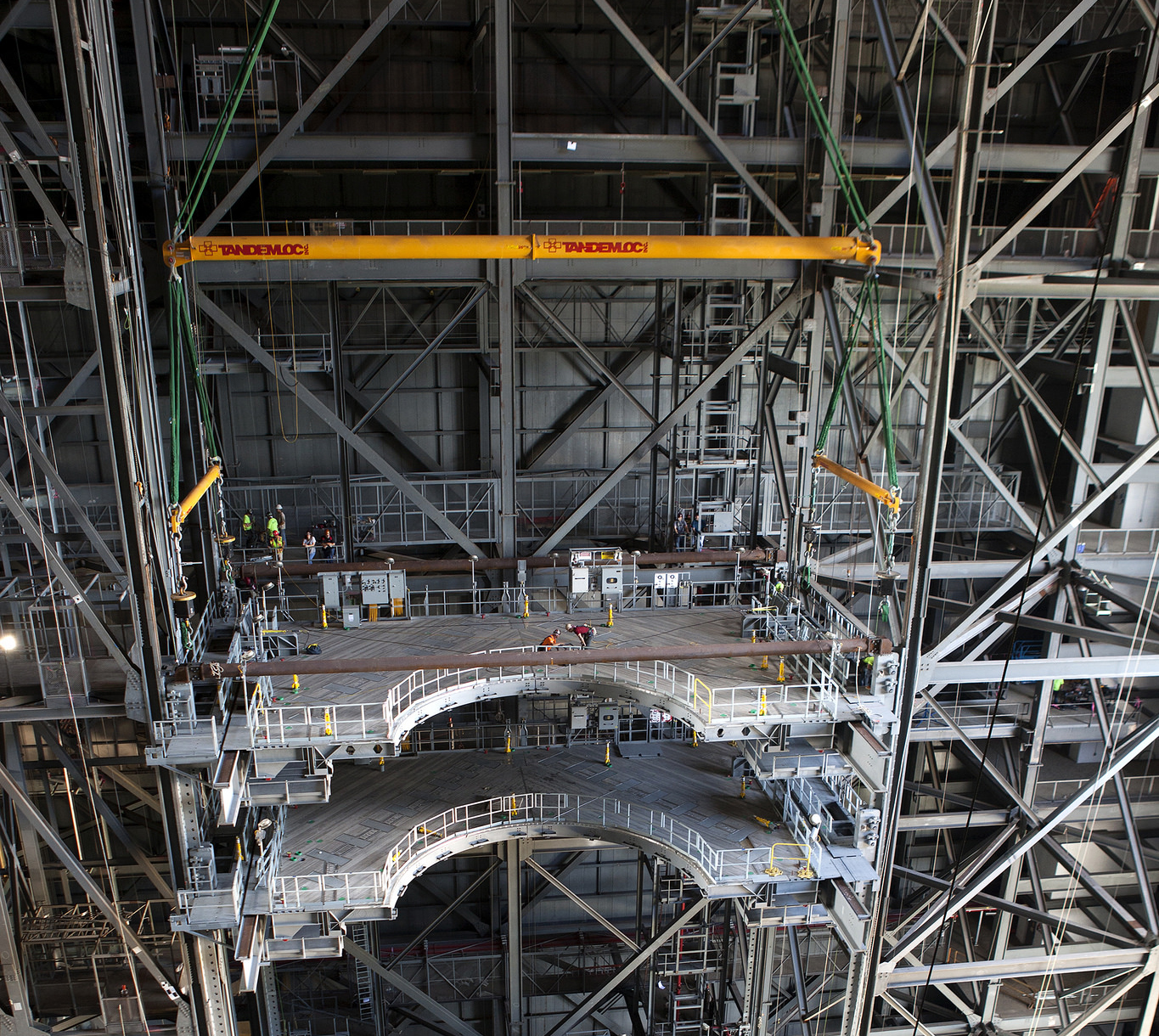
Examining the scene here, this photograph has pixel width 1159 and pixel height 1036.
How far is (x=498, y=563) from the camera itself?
76.5ft

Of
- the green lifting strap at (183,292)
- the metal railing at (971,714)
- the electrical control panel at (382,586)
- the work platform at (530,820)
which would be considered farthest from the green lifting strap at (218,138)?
the metal railing at (971,714)

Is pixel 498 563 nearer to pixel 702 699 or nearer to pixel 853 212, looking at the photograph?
pixel 702 699

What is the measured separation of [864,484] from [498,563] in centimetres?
911

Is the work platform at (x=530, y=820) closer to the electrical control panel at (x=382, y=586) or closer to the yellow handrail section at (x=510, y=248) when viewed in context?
the electrical control panel at (x=382, y=586)

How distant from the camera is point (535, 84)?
2795 centimetres

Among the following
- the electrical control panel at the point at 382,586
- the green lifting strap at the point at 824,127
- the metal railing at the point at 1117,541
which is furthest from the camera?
the metal railing at the point at 1117,541

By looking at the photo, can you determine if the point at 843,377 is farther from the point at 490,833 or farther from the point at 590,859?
the point at 590,859

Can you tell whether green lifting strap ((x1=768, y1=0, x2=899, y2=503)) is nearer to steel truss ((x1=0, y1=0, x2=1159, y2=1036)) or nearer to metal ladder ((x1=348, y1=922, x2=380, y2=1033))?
steel truss ((x1=0, y1=0, x2=1159, y2=1036))

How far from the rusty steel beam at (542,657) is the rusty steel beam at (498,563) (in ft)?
13.5

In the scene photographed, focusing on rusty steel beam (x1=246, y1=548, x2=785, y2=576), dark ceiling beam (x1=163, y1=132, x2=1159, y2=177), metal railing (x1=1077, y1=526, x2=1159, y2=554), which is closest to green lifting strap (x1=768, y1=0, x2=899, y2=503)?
dark ceiling beam (x1=163, y1=132, x2=1159, y2=177)

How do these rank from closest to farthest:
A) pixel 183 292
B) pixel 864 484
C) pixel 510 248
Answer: pixel 864 484, pixel 510 248, pixel 183 292

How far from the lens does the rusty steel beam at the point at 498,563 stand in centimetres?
2292

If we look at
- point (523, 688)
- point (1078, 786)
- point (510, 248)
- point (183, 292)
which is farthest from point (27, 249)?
point (1078, 786)

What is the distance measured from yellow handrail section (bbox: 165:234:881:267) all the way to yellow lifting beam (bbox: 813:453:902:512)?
4502mm
